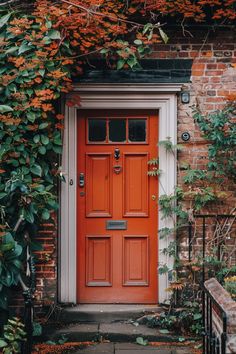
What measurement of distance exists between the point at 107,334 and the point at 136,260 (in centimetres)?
113

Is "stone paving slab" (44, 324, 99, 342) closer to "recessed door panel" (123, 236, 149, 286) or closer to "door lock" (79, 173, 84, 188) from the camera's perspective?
"recessed door panel" (123, 236, 149, 286)

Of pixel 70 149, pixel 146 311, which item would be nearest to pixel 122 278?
pixel 146 311

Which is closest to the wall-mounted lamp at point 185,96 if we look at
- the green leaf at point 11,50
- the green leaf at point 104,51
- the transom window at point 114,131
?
the transom window at point 114,131

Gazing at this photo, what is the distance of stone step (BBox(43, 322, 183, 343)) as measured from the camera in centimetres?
635

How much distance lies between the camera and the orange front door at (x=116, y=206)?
7227mm

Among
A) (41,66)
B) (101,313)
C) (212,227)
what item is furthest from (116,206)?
(41,66)

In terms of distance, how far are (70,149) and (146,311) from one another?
2.08 m

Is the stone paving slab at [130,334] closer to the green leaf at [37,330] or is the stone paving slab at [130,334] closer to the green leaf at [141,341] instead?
the green leaf at [141,341]

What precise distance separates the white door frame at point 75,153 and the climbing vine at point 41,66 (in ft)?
0.95

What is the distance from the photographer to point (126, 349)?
6.09m

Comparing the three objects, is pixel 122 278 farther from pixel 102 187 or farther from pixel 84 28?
pixel 84 28

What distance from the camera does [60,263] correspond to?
7.09 m

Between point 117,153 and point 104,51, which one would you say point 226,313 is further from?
point 104,51

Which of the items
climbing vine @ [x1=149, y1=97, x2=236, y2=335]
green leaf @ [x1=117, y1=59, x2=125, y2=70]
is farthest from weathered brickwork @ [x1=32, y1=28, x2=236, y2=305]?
green leaf @ [x1=117, y1=59, x2=125, y2=70]
